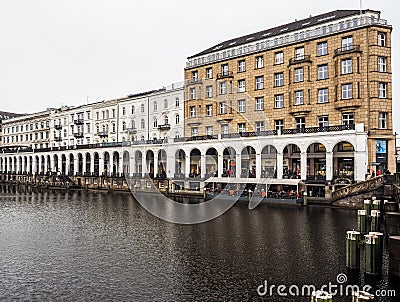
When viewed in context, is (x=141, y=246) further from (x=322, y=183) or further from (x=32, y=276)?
(x=322, y=183)

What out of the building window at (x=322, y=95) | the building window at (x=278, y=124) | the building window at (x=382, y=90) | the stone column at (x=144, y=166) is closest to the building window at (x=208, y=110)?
the building window at (x=278, y=124)

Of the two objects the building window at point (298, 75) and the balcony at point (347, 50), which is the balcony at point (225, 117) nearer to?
the building window at point (298, 75)

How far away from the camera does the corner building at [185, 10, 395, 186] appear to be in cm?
5141

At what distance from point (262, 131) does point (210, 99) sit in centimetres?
1528

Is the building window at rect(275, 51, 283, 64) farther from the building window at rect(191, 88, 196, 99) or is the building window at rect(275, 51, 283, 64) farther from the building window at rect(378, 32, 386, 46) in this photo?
the building window at rect(191, 88, 196, 99)

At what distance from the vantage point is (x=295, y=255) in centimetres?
2250

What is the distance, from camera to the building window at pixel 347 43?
52.9m

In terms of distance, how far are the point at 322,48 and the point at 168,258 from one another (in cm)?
4378

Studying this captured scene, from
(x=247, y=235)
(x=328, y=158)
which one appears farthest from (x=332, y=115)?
(x=247, y=235)

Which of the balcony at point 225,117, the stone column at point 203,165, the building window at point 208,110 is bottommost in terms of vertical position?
the stone column at point 203,165

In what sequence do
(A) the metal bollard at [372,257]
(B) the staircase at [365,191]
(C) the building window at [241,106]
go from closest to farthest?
(A) the metal bollard at [372,257] → (B) the staircase at [365,191] → (C) the building window at [241,106]

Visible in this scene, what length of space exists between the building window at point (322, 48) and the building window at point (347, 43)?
8.31ft

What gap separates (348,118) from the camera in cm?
5303

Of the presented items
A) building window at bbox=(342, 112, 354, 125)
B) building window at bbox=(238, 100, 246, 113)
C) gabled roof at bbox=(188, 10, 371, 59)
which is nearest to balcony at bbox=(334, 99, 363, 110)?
building window at bbox=(342, 112, 354, 125)
